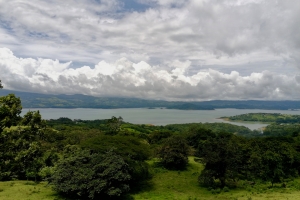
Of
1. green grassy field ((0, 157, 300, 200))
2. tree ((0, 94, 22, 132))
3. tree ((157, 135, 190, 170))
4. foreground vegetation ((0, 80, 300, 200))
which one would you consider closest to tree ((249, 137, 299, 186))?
foreground vegetation ((0, 80, 300, 200))

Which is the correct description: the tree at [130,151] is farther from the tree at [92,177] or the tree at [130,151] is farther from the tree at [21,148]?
the tree at [21,148]

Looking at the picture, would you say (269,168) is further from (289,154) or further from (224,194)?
(224,194)

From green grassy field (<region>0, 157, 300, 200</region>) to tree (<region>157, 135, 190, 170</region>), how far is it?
11.4 feet

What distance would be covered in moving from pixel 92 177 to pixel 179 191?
9582 millimetres

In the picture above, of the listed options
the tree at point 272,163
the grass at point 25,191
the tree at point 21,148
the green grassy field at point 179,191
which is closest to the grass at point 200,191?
the green grassy field at point 179,191

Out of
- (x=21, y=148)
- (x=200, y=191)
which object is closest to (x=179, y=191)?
(x=200, y=191)

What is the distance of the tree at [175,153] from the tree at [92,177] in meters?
12.1

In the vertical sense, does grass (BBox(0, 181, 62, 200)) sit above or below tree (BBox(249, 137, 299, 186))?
below

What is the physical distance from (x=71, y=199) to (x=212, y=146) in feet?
52.1

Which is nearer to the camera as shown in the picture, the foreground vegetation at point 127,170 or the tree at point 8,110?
the tree at point 8,110

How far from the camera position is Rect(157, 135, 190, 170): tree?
32844mm

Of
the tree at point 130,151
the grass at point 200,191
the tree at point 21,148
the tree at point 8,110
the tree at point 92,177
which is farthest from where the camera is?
the tree at point 130,151

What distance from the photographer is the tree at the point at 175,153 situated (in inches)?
1293

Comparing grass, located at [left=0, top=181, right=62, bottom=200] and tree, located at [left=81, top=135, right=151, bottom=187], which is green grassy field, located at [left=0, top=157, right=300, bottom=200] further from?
tree, located at [left=81, top=135, right=151, bottom=187]
